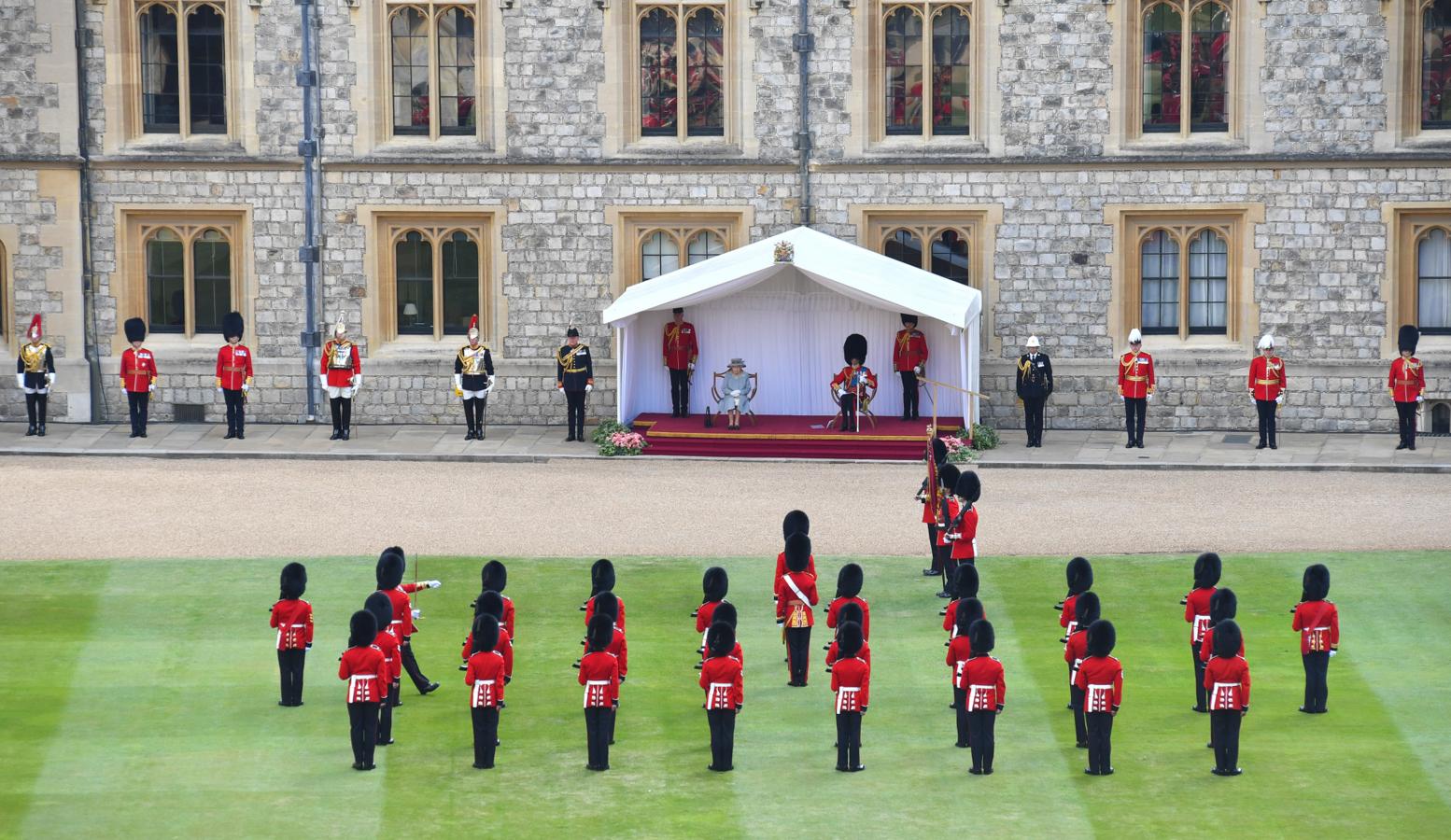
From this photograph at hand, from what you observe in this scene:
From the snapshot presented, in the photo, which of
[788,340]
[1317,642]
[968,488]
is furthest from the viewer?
[788,340]

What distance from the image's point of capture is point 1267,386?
2775 cm

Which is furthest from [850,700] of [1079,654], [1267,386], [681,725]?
[1267,386]

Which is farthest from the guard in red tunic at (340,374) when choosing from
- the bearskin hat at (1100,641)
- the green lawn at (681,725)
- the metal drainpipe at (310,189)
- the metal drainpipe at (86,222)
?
the bearskin hat at (1100,641)

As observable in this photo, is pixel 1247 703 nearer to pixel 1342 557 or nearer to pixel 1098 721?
pixel 1098 721

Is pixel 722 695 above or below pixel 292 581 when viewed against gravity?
below

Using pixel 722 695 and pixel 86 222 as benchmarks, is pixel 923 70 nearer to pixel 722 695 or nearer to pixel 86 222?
pixel 86 222

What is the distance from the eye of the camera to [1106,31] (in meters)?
29.2

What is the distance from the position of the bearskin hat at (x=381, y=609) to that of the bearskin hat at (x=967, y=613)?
153 inches

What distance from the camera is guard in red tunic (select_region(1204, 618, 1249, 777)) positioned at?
587 inches

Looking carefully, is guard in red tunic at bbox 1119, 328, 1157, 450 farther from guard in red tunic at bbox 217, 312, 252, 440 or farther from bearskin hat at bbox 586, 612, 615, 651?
bearskin hat at bbox 586, 612, 615, 651

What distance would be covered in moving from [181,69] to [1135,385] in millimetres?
12728

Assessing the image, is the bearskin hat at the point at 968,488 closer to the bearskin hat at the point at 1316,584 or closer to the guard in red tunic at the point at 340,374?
the bearskin hat at the point at 1316,584

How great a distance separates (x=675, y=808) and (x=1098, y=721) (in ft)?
9.16

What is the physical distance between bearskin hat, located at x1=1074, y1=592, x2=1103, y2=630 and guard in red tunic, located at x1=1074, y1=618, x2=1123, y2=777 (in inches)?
35.1
